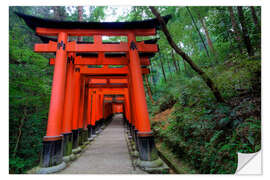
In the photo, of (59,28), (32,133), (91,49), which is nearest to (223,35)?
(91,49)

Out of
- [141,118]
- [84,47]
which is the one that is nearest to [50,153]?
[141,118]

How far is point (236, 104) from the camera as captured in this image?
3.64m

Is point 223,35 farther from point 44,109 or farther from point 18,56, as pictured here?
point 44,109

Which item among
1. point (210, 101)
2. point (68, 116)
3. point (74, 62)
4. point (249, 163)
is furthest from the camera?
point (74, 62)

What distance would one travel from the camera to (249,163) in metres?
2.71

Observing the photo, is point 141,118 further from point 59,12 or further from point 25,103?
point 59,12

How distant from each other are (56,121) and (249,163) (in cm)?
460

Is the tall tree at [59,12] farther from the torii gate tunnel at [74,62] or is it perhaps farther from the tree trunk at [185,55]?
the tree trunk at [185,55]

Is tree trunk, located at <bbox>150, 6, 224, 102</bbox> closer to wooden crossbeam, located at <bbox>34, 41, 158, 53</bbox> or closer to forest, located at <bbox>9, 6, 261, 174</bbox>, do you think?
forest, located at <bbox>9, 6, 261, 174</bbox>

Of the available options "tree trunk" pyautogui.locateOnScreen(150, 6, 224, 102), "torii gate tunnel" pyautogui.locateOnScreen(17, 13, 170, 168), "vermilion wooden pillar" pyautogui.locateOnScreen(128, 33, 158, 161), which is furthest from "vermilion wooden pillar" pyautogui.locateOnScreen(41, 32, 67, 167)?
"tree trunk" pyautogui.locateOnScreen(150, 6, 224, 102)

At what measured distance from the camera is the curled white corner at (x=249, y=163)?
8.59 feet

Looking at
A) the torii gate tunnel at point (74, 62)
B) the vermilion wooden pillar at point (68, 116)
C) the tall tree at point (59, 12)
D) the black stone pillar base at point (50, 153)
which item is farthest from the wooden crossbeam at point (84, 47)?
the tall tree at point (59, 12)

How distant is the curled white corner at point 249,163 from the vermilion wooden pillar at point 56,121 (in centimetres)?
422

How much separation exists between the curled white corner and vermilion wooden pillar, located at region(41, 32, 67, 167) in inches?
166
